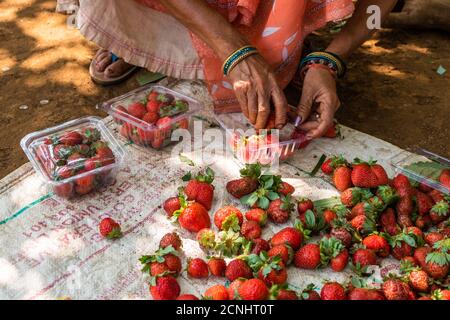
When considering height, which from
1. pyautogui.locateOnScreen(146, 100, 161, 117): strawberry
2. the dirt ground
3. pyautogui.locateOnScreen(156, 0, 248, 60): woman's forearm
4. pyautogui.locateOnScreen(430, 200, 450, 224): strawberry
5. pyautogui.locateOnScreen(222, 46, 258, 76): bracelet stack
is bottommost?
the dirt ground

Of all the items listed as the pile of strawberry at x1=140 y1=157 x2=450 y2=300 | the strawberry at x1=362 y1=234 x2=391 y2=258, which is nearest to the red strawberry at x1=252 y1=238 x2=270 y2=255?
the pile of strawberry at x1=140 y1=157 x2=450 y2=300

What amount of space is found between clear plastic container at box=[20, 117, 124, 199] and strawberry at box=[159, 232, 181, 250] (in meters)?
0.37

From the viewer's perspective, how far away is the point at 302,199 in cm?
186

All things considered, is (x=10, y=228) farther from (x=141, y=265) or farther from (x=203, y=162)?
(x=203, y=162)

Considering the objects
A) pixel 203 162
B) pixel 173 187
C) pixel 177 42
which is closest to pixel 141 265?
pixel 173 187

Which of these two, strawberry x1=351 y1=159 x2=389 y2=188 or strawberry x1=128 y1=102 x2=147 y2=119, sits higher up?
strawberry x1=351 y1=159 x2=389 y2=188

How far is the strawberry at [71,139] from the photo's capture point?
194 centimetres

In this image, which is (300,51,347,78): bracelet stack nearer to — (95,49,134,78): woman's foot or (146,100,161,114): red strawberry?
(146,100,161,114): red strawberry

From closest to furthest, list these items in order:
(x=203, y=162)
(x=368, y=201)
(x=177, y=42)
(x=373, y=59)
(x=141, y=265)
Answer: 1. (x=141, y=265)
2. (x=368, y=201)
3. (x=203, y=162)
4. (x=177, y=42)
5. (x=373, y=59)

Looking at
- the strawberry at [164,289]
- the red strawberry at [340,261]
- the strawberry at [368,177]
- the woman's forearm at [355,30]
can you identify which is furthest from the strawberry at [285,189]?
the woman's forearm at [355,30]

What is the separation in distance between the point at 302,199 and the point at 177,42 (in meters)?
0.95

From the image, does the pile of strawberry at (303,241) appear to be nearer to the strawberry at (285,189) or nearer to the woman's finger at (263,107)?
the strawberry at (285,189)

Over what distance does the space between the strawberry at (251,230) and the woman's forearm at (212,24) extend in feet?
2.04

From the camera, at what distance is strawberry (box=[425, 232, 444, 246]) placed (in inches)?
65.8
